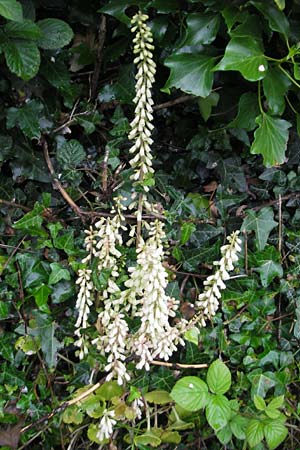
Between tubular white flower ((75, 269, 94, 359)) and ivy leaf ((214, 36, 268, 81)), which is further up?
ivy leaf ((214, 36, 268, 81))

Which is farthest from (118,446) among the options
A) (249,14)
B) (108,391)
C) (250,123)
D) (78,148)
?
(249,14)

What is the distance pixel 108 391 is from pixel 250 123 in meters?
0.87

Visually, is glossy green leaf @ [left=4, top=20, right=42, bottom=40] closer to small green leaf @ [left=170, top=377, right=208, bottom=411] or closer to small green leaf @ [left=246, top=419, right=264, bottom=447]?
small green leaf @ [left=170, top=377, right=208, bottom=411]

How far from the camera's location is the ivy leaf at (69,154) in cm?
165

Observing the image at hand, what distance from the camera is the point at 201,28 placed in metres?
1.42

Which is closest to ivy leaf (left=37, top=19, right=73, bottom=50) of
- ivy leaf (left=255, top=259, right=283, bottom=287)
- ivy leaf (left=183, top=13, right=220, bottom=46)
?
ivy leaf (left=183, top=13, right=220, bottom=46)

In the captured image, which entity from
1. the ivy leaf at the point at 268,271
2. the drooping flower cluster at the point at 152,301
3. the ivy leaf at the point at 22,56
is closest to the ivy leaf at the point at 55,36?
the ivy leaf at the point at 22,56

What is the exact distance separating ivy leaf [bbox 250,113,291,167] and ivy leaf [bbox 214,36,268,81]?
15cm

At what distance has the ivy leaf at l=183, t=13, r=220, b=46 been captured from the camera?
141 cm

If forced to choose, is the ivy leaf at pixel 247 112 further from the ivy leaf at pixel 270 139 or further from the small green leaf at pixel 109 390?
the small green leaf at pixel 109 390

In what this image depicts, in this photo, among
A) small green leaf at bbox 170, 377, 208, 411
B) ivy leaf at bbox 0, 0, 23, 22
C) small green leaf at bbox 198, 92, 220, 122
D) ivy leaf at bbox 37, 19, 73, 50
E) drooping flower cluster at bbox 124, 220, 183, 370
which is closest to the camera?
ivy leaf at bbox 0, 0, 23, 22

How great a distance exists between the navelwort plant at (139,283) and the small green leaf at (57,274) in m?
0.07

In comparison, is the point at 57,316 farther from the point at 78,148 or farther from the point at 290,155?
the point at 290,155

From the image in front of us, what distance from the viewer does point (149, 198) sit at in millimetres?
1693
